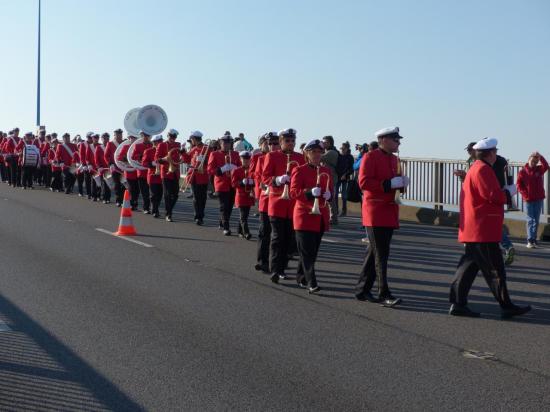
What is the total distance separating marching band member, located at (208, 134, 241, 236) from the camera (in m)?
17.8

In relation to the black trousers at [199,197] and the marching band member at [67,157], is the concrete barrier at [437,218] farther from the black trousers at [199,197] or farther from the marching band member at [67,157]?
the marching band member at [67,157]

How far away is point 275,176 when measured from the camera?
12.2 meters

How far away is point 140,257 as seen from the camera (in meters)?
14.3

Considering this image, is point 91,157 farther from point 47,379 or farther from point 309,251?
point 47,379

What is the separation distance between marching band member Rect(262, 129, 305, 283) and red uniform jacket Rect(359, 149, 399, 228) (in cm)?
170

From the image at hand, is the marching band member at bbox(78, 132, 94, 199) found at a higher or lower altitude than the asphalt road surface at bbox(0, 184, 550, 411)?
higher

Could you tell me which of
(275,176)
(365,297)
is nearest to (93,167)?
(275,176)

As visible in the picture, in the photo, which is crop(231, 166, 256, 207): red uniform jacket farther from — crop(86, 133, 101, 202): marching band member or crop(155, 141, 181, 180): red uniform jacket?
crop(86, 133, 101, 202): marching band member

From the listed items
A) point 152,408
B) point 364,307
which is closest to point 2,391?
point 152,408

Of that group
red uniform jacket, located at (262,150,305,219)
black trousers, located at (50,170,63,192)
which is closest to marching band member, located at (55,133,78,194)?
black trousers, located at (50,170,63,192)

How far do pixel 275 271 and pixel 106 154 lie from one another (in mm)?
14246

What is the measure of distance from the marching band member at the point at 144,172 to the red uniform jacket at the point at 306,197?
11.6m

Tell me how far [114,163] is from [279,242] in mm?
13663

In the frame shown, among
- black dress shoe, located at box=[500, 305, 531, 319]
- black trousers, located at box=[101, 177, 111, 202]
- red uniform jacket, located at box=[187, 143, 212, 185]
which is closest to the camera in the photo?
black dress shoe, located at box=[500, 305, 531, 319]
